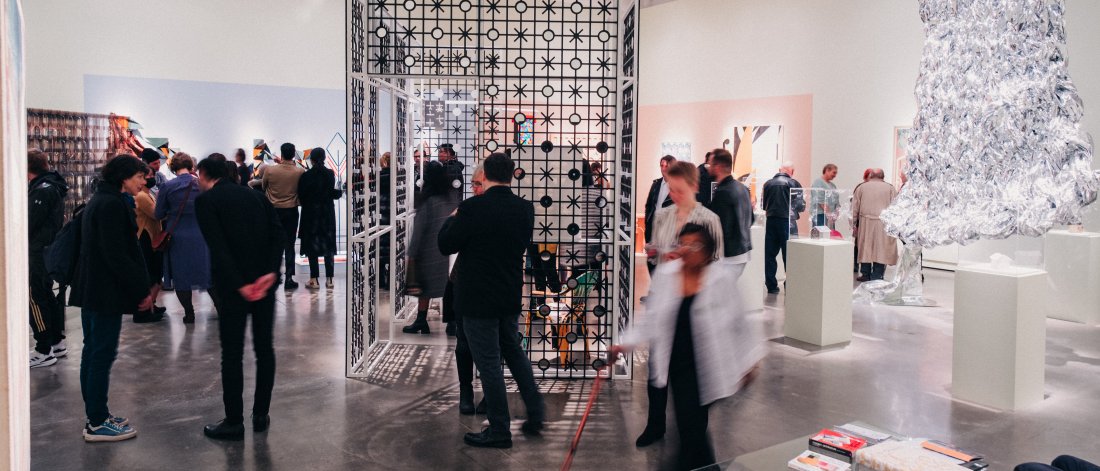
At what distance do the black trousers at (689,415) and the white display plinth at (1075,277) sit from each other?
660 cm

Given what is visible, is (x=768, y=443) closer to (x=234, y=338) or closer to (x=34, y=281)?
(x=234, y=338)

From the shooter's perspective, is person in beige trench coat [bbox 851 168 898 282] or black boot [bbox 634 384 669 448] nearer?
black boot [bbox 634 384 669 448]

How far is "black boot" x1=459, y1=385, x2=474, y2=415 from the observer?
4.92 meters

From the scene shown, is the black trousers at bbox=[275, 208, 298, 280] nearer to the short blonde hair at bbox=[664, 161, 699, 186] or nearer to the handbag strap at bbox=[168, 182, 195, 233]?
the handbag strap at bbox=[168, 182, 195, 233]

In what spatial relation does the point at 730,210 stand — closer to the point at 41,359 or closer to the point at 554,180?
the point at 554,180

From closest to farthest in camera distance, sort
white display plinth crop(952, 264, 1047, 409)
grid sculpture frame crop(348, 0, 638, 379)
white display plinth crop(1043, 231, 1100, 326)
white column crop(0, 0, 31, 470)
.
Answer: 1. white column crop(0, 0, 31, 470)
2. white display plinth crop(952, 264, 1047, 409)
3. grid sculpture frame crop(348, 0, 638, 379)
4. white display plinth crop(1043, 231, 1100, 326)

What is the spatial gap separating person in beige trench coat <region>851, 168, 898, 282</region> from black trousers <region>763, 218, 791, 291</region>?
852 millimetres

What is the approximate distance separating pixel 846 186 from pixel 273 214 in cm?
1024

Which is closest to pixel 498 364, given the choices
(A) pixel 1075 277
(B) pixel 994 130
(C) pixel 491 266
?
(C) pixel 491 266

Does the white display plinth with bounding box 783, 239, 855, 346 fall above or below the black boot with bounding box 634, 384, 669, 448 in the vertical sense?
above

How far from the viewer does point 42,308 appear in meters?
5.87

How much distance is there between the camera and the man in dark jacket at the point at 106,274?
4.11 meters

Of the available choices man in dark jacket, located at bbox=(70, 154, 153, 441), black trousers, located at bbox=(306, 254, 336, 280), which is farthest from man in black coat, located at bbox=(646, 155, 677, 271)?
man in dark jacket, located at bbox=(70, 154, 153, 441)

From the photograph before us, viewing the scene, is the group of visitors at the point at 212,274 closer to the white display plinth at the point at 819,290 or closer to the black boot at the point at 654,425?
the black boot at the point at 654,425
